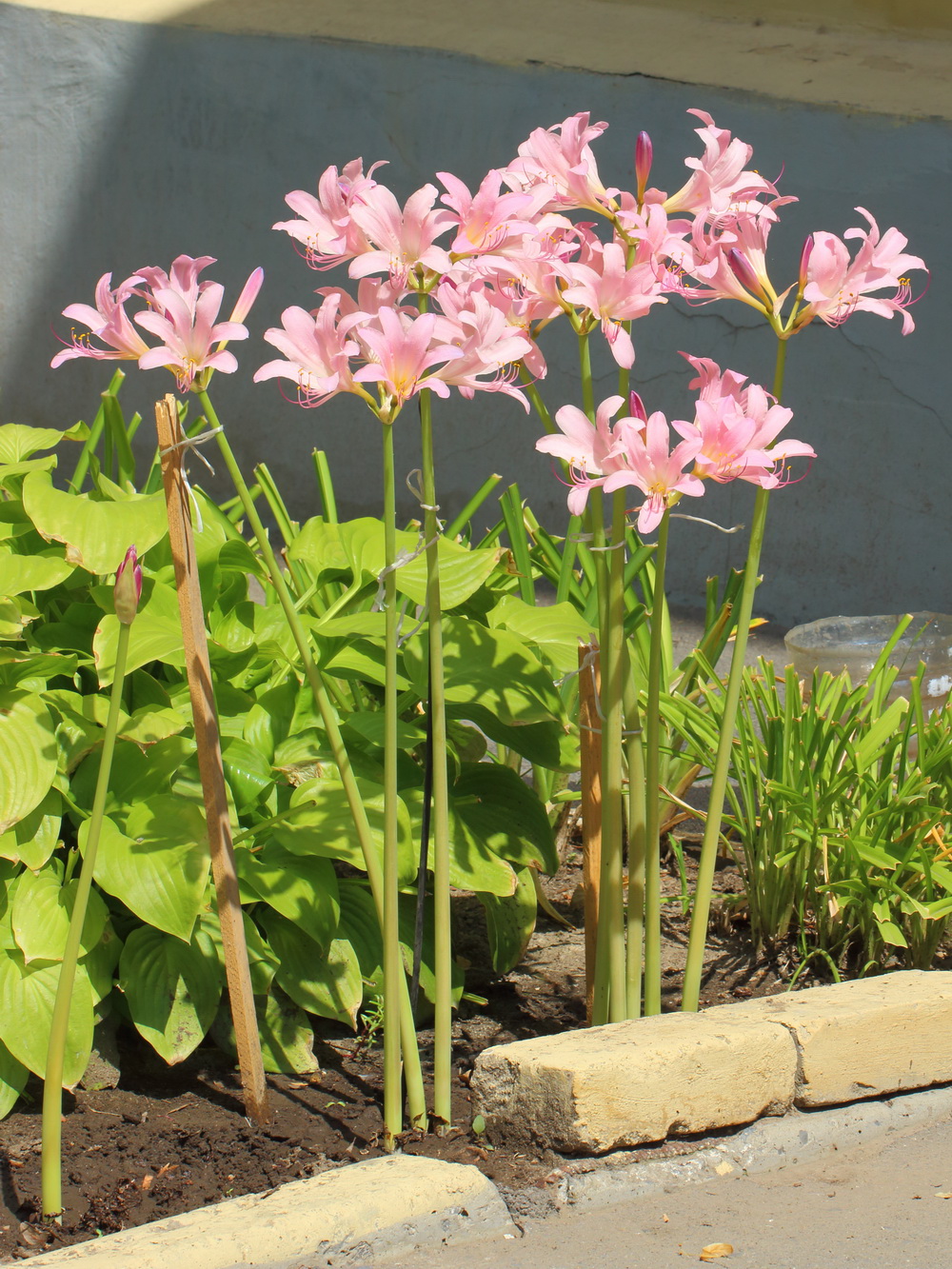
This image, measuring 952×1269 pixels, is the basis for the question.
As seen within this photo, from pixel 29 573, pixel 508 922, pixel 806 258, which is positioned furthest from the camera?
pixel 508 922

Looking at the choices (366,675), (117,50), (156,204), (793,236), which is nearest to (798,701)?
(366,675)

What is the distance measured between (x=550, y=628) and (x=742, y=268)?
2.09ft

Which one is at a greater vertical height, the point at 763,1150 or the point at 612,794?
the point at 612,794

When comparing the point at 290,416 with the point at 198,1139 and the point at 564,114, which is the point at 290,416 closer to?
the point at 564,114

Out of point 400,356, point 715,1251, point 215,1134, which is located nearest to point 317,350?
point 400,356

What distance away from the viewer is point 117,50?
15.2 feet

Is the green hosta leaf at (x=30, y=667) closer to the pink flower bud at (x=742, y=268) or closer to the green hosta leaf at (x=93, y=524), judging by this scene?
the green hosta leaf at (x=93, y=524)

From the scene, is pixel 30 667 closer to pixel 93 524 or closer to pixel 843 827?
pixel 93 524

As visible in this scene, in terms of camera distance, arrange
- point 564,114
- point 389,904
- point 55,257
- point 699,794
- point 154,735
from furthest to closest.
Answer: point 55,257 < point 564,114 < point 699,794 < point 154,735 < point 389,904

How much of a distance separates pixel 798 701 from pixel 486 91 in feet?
10.9

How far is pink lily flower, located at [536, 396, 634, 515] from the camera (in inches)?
50.0

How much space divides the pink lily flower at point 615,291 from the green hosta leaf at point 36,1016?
3.27 ft

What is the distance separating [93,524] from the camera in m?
1.61

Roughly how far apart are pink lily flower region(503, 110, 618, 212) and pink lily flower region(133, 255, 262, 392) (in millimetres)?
343
